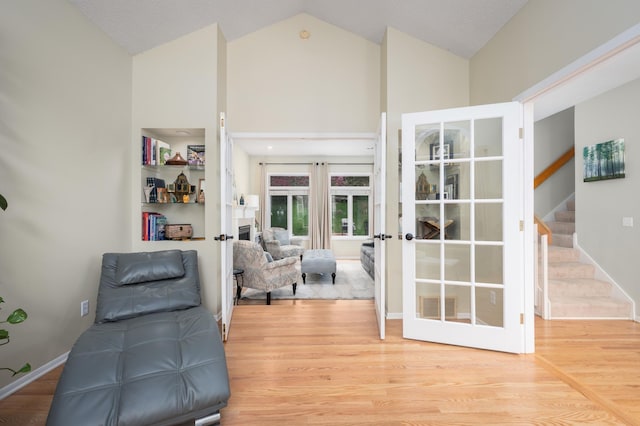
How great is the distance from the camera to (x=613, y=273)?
352 centimetres

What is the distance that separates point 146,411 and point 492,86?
367cm

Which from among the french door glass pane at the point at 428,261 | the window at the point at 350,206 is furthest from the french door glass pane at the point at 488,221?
the window at the point at 350,206

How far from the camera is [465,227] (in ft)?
8.59

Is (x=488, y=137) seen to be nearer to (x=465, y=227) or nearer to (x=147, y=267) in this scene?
(x=465, y=227)

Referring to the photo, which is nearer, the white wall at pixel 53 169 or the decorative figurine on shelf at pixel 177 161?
the white wall at pixel 53 169

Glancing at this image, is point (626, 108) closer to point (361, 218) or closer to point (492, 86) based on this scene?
point (492, 86)

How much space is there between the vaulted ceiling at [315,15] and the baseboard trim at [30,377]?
2.84 m

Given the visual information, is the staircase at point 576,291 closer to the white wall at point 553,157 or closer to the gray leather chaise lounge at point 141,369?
the white wall at point 553,157

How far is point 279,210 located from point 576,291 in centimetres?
608

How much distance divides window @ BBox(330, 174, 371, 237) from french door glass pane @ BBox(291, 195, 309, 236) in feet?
2.37

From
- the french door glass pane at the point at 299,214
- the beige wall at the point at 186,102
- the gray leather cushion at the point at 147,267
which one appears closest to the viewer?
the gray leather cushion at the point at 147,267

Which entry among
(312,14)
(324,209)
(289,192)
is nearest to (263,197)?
(289,192)

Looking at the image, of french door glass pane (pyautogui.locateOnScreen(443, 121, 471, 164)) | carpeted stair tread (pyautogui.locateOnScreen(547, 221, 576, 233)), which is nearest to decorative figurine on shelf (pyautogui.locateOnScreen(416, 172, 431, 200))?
french door glass pane (pyautogui.locateOnScreen(443, 121, 471, 164))

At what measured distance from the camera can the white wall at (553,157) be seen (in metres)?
5.02
